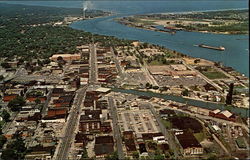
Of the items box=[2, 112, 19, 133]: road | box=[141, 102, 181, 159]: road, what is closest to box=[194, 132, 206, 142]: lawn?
box=[141, 102, 181, 159]: road

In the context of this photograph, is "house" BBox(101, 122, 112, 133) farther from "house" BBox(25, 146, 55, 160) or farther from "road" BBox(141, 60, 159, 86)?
"road" BBox(141, 60, 159, 86)

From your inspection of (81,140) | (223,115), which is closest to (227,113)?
(223,115)

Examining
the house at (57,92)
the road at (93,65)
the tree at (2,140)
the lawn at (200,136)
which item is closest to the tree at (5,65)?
the road at (93,65)

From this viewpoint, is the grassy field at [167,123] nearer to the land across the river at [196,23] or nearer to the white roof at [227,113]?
the white roof at [227,113]

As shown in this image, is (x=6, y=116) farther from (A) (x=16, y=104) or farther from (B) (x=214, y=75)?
(B) (x=214, y=75)

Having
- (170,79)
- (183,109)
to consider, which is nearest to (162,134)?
(183,109)
